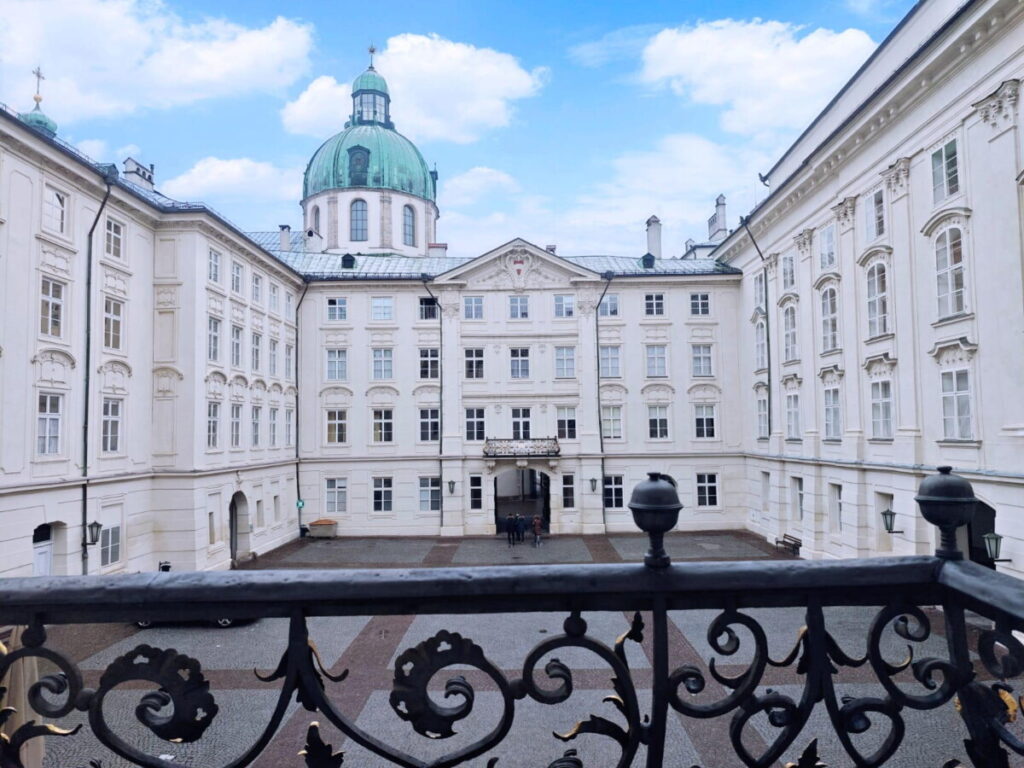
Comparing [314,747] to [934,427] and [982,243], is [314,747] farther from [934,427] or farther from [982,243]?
[934,427]

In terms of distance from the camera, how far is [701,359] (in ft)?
109

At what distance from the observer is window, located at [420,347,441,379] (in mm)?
33062

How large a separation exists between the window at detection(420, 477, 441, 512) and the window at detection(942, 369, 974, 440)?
21617 mm

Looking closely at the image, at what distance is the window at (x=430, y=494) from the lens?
32.6 metres

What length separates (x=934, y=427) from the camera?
18.0 m

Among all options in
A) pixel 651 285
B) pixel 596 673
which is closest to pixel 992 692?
pixel 596 673

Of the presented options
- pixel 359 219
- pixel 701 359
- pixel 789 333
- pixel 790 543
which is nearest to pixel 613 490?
pixel 701 359

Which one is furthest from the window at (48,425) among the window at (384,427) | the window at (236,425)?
the window at (384,427)

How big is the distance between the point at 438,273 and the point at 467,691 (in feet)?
109

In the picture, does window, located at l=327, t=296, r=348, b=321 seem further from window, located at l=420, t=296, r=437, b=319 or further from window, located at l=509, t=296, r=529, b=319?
window, located at l=509, t=296, r=529, b=319

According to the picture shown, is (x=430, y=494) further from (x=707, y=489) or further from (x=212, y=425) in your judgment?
(x=707, y=489)

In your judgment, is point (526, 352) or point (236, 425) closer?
point (236, 425)

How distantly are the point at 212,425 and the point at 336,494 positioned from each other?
9642 millimetres

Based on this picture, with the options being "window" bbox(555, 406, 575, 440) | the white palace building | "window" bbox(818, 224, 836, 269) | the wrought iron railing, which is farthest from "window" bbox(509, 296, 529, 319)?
the wrought iron railing
